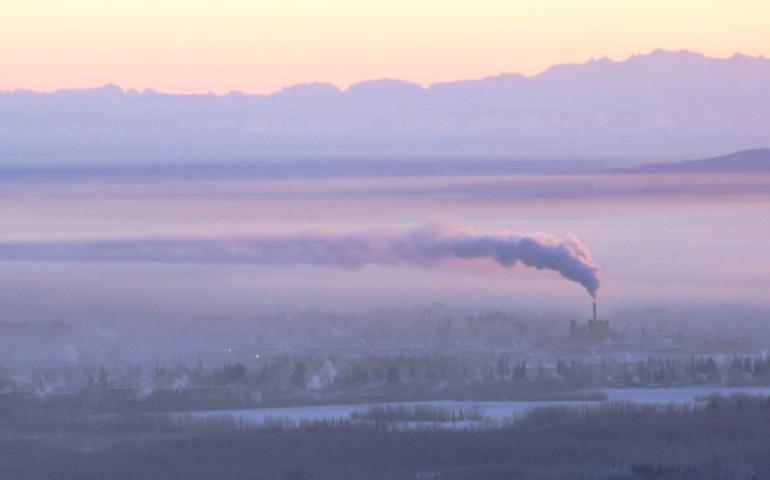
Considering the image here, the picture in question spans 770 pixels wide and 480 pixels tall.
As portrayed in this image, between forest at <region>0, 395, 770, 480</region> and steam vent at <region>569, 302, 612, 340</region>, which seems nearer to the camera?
forest at <region>0, 395, 770, 480</region>

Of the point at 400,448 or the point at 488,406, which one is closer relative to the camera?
the point at 400,448

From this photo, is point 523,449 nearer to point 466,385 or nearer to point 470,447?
point 470,447

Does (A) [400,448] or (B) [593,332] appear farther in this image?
(B) [593,332]

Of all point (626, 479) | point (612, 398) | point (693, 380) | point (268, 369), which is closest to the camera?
point (626, 479)

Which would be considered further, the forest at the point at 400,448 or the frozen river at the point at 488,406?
the frozen river at the point at 488,406

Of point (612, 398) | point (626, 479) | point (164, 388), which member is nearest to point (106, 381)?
point (164, 388)

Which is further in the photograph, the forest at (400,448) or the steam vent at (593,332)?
the steam vent at (593,332)

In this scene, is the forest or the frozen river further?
the frozen river

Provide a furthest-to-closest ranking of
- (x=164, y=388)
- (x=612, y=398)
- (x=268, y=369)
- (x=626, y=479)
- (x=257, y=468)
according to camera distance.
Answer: (x=268, y=369)
(x=164, y=388)
(x=612, y=398)
(x=257, y=468)
(x=626, y=479)

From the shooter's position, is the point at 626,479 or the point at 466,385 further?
the point at 466,385
